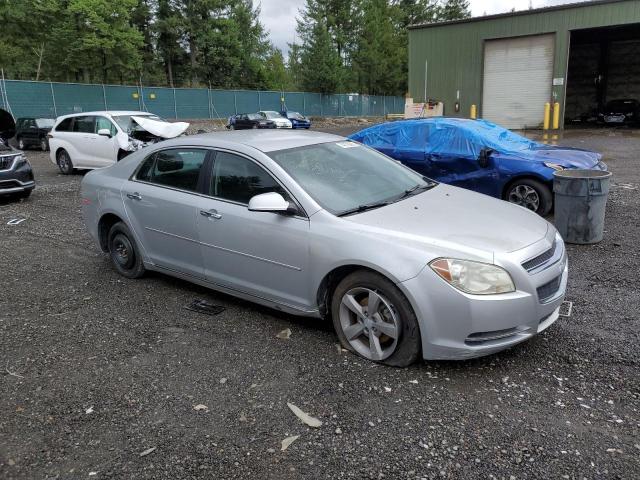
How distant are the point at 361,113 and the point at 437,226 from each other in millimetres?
47865

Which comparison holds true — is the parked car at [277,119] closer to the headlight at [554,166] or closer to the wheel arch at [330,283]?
the headlight at [554,166]

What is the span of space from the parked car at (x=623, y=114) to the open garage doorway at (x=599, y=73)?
2675 mm

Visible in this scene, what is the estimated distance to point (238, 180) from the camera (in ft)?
14.2

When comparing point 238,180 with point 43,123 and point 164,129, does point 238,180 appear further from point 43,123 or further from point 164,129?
point 43,123

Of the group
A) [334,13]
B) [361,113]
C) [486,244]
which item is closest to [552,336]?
[486,244]

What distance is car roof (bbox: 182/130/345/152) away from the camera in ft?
14.4

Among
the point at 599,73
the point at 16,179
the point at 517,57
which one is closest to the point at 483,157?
the point at 16,179

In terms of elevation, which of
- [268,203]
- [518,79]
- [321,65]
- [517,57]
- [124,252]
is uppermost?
[321,65]

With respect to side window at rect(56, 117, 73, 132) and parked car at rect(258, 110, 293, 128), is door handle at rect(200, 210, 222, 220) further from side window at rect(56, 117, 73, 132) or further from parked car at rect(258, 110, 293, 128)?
parked car at rect(258, 110, 293, 128)

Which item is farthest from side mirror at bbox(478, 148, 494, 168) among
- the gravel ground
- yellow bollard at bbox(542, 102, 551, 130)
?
yellow bollard at bbox(542, 102, 551, 130)

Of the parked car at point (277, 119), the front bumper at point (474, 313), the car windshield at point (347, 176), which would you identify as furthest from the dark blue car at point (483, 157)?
the parked car at point (277, 119)

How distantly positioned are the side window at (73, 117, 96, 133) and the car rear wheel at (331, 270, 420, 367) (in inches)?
469

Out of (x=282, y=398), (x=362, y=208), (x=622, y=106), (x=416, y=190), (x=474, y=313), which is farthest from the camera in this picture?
(x=622, y=106)

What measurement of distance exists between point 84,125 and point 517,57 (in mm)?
22318
